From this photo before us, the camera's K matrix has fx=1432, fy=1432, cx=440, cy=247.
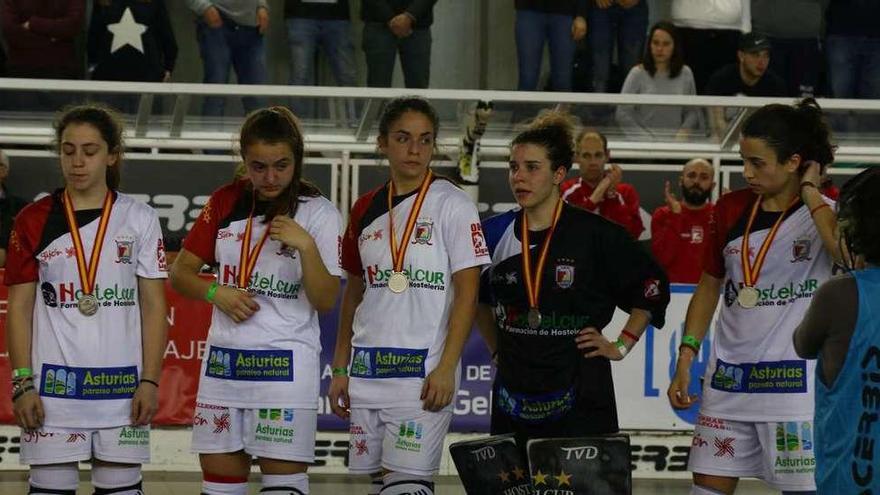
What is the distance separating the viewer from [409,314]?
545 centimetres

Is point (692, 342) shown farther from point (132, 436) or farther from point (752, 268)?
point (132, 436)

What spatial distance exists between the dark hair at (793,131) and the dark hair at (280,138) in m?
1.70

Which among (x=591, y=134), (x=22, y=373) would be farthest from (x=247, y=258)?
(x=591, y=134)

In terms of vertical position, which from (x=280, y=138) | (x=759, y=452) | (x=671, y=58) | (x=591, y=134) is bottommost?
(x=759, y=452)

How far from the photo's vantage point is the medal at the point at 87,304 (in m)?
5.25

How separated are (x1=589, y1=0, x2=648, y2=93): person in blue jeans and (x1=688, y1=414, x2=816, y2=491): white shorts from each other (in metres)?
5.75

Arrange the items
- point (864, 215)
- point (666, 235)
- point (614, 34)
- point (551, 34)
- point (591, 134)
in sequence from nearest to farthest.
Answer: point (864, 215)
point (591, 134)
point (666, 235)
point (551, 34)
point (614, 34)

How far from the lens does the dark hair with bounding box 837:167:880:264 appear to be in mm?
3988

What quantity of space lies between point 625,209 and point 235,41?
3485 millimetres

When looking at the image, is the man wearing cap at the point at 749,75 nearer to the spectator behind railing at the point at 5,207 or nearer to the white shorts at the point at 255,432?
the spectator behind railing at the point at 5,207

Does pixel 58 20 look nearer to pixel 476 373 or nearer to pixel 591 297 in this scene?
pixel 476 373

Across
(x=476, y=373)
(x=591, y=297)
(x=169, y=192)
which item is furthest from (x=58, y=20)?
(x=591, y=297)

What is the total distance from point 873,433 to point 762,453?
1.48m

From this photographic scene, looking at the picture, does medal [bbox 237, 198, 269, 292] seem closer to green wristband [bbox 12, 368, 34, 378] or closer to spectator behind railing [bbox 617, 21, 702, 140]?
green wristband [bbox 12, 368, 34, 378]
